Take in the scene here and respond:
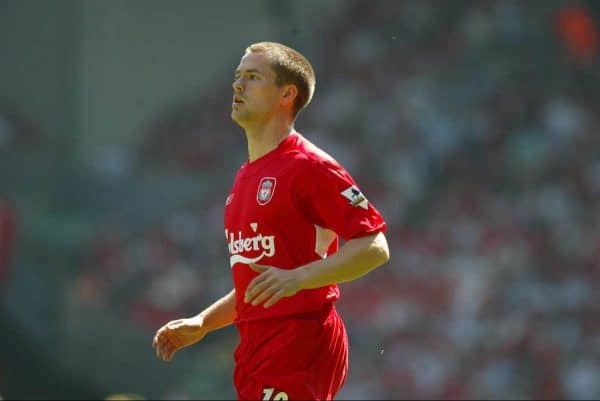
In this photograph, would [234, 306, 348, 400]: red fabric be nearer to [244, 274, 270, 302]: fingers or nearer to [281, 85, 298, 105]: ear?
[244, 274, 270, 302]: fingers

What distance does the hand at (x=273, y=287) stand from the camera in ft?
10.6

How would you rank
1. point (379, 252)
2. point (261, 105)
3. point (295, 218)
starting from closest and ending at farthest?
point (379, 252), point (295, 218), point (261, 105)

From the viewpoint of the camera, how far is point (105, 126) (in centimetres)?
794

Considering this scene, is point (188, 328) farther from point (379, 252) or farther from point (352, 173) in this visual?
point (352, 173)

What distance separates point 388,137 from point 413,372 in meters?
2.14

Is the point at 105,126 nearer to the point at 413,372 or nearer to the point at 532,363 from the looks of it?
the point at 413,372

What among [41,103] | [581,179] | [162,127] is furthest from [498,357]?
[41,103]

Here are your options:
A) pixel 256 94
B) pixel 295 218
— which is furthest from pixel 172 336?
pixel 256 94

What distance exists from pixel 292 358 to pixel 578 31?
6805 mm

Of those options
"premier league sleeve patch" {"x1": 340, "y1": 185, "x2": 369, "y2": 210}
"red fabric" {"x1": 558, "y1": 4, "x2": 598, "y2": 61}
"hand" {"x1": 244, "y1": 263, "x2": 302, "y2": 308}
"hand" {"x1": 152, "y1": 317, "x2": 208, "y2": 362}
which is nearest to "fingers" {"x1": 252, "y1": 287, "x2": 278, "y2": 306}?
"hand" {"x1": 244, "y1": 263, "x2": 302, "y2": 308}

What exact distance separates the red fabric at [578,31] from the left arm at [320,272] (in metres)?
6.56

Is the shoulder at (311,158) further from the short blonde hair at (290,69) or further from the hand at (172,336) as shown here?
the hand at (172,336)

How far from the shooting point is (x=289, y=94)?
3838 millimetres

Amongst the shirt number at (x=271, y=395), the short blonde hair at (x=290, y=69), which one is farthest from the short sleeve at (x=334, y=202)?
the shirt number at (x=271, y=395)
